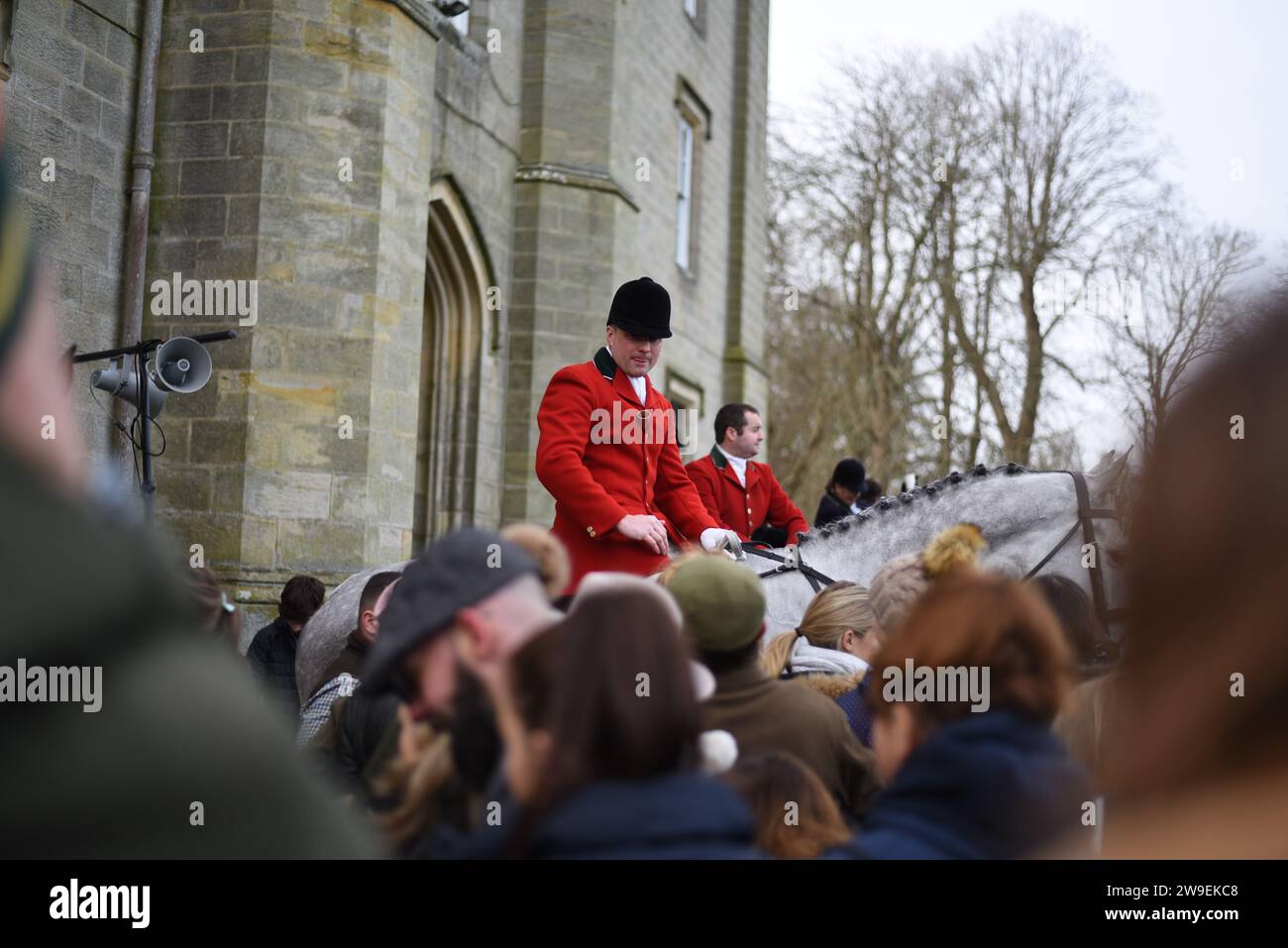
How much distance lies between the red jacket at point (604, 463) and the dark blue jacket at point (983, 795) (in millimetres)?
3222

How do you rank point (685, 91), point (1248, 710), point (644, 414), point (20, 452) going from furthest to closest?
1. point (685, 91)
2. point (644, 414)
3. point (1248, 710)
4. point (20, 452)

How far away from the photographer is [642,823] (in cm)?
142

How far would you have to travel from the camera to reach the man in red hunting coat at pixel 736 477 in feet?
23.9

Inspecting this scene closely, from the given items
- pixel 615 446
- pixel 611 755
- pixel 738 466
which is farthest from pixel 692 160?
pixel 611 755

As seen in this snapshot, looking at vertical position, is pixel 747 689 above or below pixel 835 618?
below

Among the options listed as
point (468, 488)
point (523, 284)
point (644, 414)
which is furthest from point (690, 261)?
point (644, 414)

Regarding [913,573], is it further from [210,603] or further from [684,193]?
[684,193]

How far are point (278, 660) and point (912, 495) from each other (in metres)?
3.30

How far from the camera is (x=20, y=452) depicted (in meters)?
0.62

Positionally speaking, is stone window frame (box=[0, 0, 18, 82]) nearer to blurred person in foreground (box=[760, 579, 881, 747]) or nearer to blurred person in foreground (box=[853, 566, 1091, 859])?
blurred person in foreground (box=[760, 579, 881, 747])

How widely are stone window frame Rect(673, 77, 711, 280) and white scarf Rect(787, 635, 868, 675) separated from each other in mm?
13730

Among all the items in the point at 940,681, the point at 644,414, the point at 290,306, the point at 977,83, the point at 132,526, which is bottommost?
the point at 940,681

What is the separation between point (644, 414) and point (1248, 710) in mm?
4407

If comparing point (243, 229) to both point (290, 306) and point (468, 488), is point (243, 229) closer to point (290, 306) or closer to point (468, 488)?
point (290, 306)
